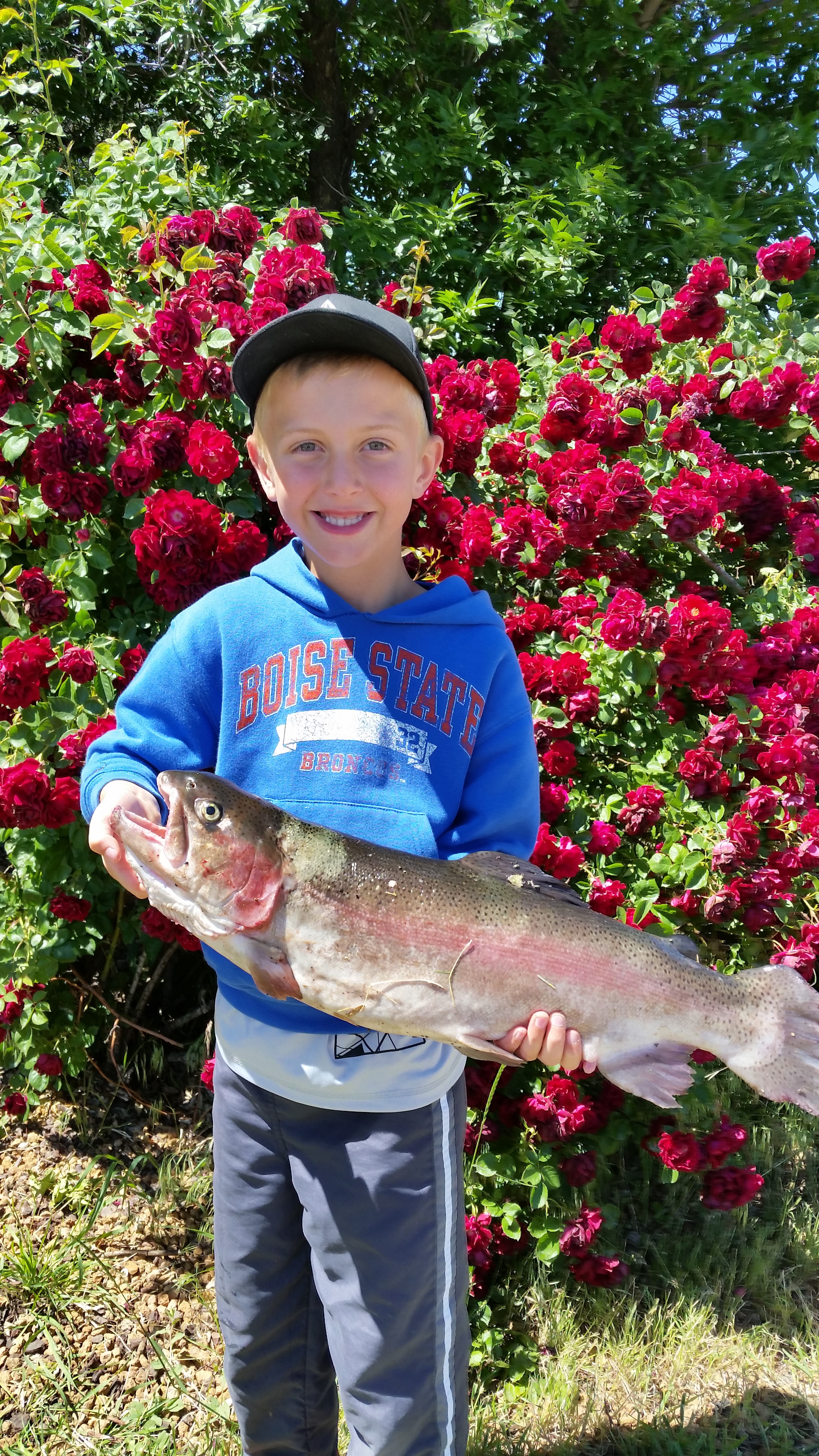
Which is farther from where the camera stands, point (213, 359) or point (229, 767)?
point (213, 359)

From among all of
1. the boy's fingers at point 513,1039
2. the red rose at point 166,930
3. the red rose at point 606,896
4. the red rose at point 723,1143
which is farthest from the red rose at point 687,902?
the red rose at point 166,930

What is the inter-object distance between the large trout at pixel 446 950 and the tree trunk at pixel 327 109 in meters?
5.31

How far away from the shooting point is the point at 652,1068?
1.67 m

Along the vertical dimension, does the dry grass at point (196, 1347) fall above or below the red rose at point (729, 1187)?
below

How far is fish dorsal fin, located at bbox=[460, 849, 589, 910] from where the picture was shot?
164 centimetres

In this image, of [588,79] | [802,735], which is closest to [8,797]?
[802,735]

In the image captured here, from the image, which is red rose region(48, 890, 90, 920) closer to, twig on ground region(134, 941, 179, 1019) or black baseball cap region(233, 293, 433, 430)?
twig on ground region(134, 941, 179, 1019)

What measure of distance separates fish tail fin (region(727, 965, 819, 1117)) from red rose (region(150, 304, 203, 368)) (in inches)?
77.6

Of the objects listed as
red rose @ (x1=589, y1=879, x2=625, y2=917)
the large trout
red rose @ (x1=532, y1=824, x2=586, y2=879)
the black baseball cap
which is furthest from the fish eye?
red rose @ (x1=589, y1=879, x2=625, y2=917)

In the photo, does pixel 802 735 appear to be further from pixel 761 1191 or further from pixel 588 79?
pixel 588 79

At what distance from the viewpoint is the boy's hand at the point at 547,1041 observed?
1614 mm

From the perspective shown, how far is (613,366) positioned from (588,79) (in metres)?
3.61

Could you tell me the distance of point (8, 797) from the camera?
2410mm

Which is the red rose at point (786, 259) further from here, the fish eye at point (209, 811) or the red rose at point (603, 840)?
the fish eye at point (209, 811)
